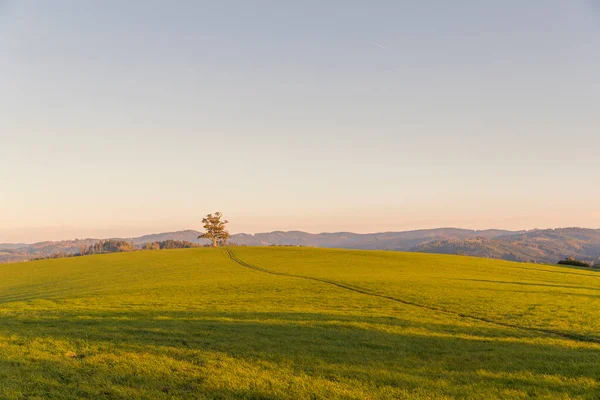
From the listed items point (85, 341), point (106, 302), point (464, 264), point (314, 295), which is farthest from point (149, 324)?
point (464, 264)

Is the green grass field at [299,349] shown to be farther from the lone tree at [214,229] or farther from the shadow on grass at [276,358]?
the lone tree at [214,229]

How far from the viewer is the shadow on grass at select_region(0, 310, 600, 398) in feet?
31.9

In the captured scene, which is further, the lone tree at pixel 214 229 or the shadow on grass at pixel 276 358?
the lone tree at pixel 214 229

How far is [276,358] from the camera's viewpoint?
12.1 meters

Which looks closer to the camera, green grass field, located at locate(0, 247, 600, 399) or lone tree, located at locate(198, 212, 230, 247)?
green grass field, located at locate(0, 247, 600, 399)

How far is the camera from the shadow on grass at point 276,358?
973 cm

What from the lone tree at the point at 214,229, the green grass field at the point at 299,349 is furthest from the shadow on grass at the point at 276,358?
the lone tree at the point at 214,229

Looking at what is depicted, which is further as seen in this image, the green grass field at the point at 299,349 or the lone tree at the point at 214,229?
the lone tree at the point at 214,229

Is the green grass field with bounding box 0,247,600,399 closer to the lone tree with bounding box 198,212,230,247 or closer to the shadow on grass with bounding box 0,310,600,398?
the shadow on grass with bounding box 0,310,600,398

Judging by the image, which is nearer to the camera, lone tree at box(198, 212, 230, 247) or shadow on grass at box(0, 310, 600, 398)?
shadow on grass at box(0, 310, 600, 398)

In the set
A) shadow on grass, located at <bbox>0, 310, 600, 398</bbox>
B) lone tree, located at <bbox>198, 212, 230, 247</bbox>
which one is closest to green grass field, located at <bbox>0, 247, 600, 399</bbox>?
shadow on grass, located at <bbox>0, 310, 600, 398</bbox>

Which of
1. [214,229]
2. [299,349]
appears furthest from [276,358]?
[214,229]

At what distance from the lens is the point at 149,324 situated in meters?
16.9

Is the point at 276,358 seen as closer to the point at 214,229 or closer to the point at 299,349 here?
the point at 299,349
